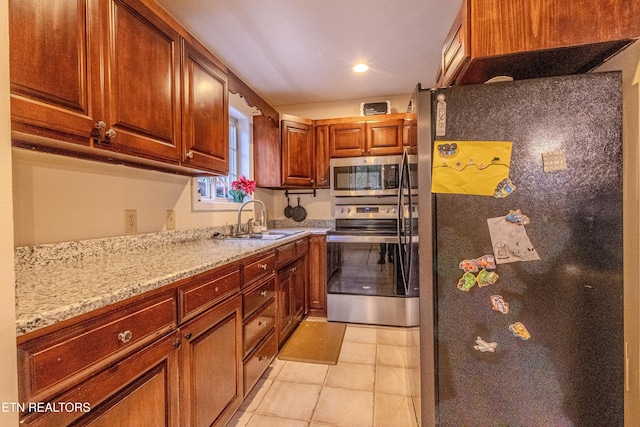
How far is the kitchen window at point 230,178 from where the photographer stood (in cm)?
214

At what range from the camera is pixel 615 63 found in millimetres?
1001

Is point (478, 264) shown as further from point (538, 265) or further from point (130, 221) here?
point (130, 221)

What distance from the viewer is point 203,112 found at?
1.60 m

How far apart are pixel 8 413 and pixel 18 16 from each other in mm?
1027

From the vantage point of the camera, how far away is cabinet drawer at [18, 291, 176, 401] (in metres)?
0.60

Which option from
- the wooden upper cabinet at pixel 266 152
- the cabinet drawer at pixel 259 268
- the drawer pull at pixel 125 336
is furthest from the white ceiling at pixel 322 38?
the drawer pull at pixel 125 336

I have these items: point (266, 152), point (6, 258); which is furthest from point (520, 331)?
point (266, 152)

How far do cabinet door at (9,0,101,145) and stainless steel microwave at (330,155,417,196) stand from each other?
2193 mm

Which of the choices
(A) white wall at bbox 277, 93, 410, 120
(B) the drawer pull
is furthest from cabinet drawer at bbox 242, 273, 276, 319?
(A) white wall at bbox 277, 93, 410, 120

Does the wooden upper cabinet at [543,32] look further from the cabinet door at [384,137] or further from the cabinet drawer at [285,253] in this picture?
the cabinet door at [384,137]

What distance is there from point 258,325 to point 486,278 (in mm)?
1294

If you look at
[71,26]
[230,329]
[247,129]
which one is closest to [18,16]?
[71,26]

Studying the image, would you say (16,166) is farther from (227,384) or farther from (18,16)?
(227,384)

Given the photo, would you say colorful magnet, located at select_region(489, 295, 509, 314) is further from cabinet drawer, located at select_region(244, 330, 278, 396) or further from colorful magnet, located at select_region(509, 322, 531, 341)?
cabinet drawer, located at select_region(244, 330, 278, 396)
